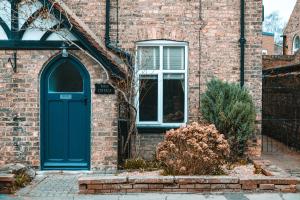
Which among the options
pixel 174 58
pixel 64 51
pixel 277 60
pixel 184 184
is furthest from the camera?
pixel 277 60

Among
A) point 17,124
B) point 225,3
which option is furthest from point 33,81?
point 225,3

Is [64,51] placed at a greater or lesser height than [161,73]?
greater

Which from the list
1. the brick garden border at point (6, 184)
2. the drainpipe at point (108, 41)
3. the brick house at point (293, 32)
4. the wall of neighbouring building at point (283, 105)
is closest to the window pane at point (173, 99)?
the drainpipe at point (108, 41)

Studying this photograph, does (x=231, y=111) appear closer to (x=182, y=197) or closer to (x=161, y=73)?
(x=161, y=73)

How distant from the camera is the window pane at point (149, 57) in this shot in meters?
11.3

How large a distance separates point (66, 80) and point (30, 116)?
3.90 ft

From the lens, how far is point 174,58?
1134 cm

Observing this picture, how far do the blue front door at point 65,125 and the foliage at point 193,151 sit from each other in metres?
2.10

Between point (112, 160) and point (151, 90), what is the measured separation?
2.47 meters

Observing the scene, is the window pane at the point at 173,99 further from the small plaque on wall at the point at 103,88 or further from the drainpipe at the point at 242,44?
the small plaque on wall at the point at 103,88

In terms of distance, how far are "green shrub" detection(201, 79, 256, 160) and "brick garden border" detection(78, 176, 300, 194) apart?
7.85 ft

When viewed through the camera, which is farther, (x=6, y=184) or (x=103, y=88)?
(x=103, y=88)

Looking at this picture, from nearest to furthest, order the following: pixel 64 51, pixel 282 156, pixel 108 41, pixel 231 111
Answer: pixel 64 51
pixel 231 111
pixel 108 41
pixel 282 156

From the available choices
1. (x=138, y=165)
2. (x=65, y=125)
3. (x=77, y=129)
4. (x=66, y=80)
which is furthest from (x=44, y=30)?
(x=138, y=165)
